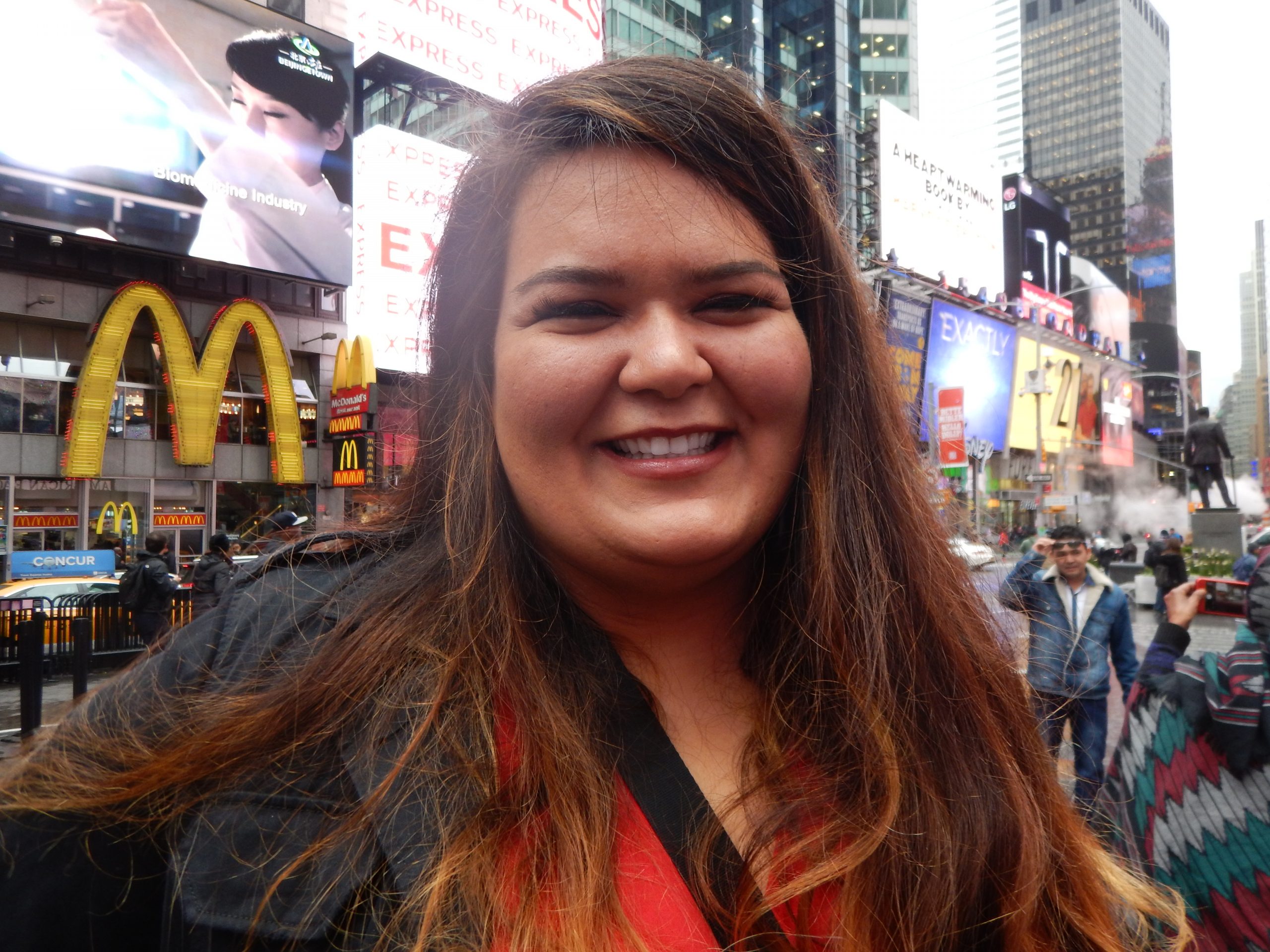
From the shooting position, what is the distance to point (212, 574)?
881 cm

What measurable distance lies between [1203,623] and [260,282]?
22.8 metres

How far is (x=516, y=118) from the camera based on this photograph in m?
1.39

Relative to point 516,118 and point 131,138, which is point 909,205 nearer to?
point 131,138

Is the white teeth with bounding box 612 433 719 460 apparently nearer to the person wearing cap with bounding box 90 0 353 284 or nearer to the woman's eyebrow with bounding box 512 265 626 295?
the woman's eyebrow with bounding box 512 265 626 295

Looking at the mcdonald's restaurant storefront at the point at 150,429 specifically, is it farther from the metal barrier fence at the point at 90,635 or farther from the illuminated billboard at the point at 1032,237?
the illuminated billboard at the point at 1032,237

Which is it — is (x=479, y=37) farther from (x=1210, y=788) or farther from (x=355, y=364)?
(x=1210, y=788)

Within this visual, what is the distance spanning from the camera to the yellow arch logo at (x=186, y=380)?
18516mm

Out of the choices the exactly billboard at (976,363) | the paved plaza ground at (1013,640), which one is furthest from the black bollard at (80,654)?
the exactly billboard at (976,363)

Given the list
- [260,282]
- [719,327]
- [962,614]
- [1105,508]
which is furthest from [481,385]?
[1105,508]

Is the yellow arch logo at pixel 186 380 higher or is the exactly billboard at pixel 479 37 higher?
the exactly billboard at pixel 479 37

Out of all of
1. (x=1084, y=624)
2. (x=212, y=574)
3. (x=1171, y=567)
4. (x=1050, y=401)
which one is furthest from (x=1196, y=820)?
(x=1050, y=401)

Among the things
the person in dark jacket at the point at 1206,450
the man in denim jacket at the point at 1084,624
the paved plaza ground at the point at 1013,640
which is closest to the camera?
the paved plaza ground at the point at 1013,640

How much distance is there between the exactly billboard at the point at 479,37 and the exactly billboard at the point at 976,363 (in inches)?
749

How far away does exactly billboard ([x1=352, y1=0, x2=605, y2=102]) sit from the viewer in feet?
79.8
